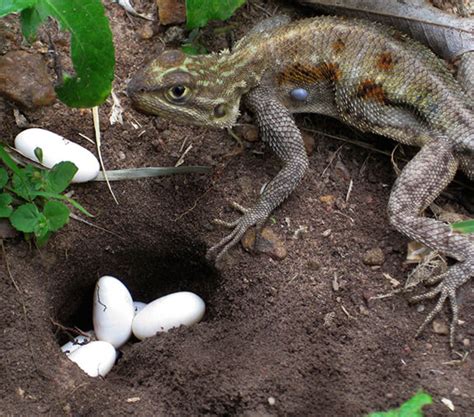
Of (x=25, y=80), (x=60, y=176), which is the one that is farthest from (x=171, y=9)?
(x=60, y=176)

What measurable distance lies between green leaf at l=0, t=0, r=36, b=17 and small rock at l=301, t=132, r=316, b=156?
1605mm

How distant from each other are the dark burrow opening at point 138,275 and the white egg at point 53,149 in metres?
0.44

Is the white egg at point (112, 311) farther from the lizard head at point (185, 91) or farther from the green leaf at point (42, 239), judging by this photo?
the lizard head at point (185, 91)

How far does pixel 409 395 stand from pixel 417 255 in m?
0.79

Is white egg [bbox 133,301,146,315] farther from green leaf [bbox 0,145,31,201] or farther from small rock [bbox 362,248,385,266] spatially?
small rock [bbox 362,248,385,266]

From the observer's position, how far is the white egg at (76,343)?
3557 millimetres

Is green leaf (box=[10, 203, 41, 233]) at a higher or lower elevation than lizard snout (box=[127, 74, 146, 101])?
lower

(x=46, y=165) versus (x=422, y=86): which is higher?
(x=422, y=86)

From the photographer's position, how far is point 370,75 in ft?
12.6

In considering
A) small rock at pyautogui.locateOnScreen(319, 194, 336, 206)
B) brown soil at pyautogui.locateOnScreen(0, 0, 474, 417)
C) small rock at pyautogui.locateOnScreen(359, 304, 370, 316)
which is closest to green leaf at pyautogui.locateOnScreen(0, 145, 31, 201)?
brown soil at pyautogui.locateOnScreen(0, 0, 474, 417)

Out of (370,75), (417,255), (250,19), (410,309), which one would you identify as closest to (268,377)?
(410,309)

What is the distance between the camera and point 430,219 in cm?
359

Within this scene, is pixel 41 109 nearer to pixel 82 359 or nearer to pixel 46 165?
pixel 46 165

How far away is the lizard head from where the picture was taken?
3.62m
